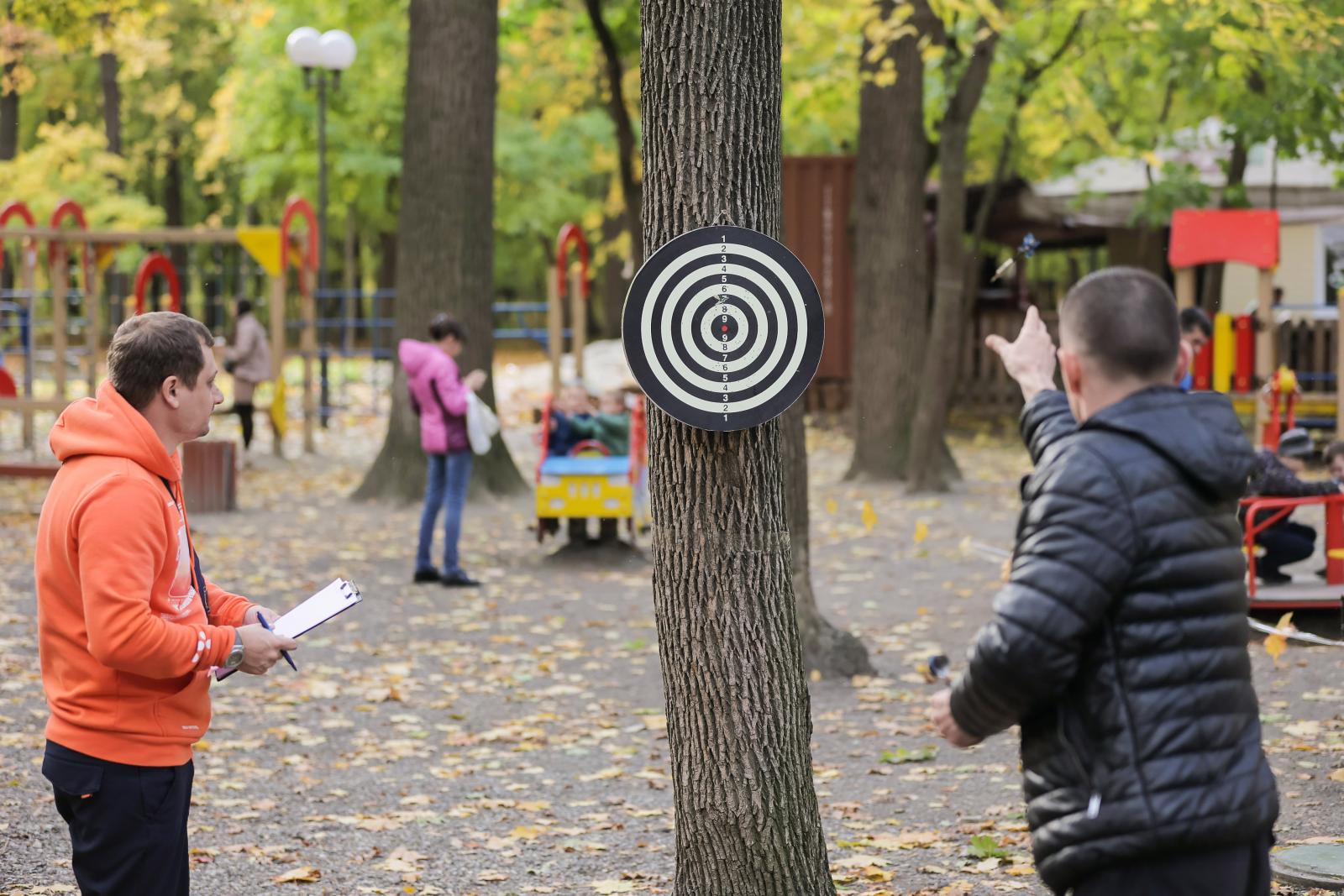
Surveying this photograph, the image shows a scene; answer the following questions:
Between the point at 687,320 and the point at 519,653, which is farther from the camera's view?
the point at 519,653

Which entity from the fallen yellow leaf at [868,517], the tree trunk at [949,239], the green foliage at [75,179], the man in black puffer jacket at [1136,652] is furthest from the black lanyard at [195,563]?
the green foliage at [75,179]

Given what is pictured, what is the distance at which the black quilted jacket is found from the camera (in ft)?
8.89

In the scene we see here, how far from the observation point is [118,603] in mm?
3297

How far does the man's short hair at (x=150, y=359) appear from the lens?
3.52 meters

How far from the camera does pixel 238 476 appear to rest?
18422mm

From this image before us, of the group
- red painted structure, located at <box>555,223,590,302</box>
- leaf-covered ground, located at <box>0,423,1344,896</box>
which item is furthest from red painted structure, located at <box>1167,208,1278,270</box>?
red painted structure, located at <box>555,223,590,302</box>

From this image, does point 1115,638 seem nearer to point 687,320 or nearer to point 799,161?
point 687,320

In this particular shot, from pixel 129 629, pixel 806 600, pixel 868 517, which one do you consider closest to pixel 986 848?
pixel 806 600

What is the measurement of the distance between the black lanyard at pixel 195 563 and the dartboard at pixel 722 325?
1.22m

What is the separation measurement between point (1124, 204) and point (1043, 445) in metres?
20.5

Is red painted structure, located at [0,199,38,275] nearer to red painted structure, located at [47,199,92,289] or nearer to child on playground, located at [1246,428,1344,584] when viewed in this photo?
red painted structure, located at [47,199,92,289]

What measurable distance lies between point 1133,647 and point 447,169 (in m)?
12.5

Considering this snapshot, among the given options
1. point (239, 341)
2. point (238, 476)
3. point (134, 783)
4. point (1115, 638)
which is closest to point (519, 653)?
point (134, 783)

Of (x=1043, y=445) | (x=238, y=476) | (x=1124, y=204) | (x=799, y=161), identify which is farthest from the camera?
(x=799, y=161)
